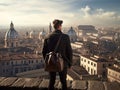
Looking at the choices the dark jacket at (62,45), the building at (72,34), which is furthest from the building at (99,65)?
the building at (72,34)

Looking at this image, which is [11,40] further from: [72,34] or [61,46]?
[61,46]

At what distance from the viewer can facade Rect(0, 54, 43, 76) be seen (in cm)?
2670

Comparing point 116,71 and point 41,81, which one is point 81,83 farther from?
point 116,71

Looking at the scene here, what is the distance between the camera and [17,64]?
27.3m

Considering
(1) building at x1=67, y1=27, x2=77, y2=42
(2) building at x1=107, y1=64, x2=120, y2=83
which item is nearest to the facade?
(2) building at x1=107, y1=64, x2=120, y2=83

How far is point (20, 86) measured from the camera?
3029mm

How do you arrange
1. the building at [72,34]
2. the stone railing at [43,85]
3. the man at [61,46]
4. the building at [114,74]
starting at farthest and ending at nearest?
1. the building at [72,34]
2. the building at [114,74]
3. the stone railing at [43,85]
4. the man at [61,46]

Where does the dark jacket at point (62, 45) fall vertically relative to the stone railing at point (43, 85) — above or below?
above

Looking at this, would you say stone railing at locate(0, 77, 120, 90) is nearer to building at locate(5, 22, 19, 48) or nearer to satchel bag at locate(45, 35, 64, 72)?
satchel bag at locate(45, 35, 64, 72)

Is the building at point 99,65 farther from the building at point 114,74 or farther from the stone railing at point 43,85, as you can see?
the stone railing at point 43,85

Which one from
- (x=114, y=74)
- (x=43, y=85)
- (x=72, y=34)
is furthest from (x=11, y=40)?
(x=43, y=85)

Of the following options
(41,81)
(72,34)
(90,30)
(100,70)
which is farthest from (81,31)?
(41,81)

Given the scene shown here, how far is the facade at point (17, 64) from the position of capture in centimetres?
2670

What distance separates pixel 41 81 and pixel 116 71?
16.9 metres
